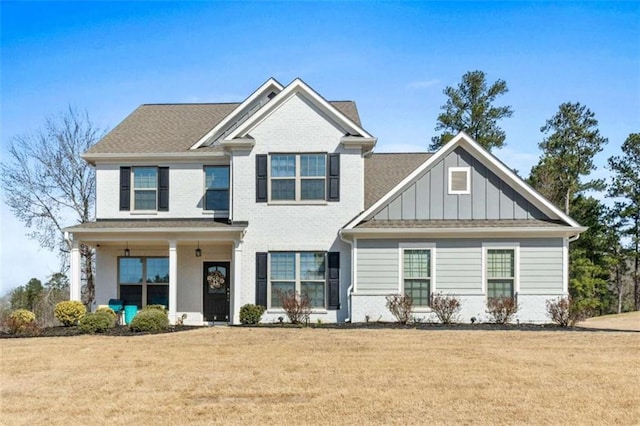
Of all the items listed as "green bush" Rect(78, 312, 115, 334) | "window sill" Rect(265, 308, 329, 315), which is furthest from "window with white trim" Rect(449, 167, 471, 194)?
"green bush" Rect(78, 312, 115, 334)

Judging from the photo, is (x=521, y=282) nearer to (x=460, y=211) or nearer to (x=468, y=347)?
(x=460, y=211)

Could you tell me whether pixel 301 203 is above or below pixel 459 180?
below

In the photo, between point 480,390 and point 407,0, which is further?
point 407,0

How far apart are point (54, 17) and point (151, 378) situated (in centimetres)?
913

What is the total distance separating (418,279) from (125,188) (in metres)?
9.98

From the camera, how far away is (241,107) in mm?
20703

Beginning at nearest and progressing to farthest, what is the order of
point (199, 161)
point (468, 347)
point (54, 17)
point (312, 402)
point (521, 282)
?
point (312, 402)
point (468, 347)
point (54, 17)
point (521, 282)
point (199, 161)

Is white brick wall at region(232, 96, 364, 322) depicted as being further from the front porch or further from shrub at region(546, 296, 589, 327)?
shrub at region(546, 296, 589, 327)

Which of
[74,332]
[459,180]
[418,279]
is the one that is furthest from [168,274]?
[459,180]

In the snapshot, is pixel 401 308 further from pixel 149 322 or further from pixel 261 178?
pixel 149 322

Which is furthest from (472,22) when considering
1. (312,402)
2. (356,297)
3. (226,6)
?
(312,402)

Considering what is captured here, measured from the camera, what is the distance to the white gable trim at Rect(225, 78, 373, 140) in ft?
63.1

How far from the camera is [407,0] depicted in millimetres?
15953

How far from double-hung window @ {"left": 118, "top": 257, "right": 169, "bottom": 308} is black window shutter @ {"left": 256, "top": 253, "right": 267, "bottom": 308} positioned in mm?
3422
